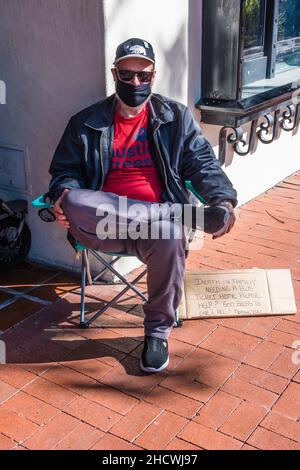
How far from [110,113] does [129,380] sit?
134cm

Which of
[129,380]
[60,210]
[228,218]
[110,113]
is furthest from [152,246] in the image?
[110,113]

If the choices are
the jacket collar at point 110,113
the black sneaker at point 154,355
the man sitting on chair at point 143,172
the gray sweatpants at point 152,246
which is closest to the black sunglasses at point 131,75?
the man sitting on chair at point 143,172

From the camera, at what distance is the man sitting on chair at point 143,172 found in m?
2.98

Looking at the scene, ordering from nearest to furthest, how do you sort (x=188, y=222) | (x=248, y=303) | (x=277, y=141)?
(x=188, y=222), (x=248, y=303), (x=277, y=141)

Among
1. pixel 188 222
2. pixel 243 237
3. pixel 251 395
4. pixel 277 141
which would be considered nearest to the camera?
pixel 251 395

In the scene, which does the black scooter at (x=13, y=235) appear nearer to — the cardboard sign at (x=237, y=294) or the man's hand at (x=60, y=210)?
the man's hand at (x=60, y=210)

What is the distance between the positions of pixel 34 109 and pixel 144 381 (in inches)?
70.6

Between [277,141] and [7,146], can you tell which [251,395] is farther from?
[277,141]

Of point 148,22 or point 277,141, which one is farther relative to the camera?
point 277,141

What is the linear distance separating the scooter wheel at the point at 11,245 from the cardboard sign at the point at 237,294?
1.14 meters

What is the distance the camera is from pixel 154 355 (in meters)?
3.00

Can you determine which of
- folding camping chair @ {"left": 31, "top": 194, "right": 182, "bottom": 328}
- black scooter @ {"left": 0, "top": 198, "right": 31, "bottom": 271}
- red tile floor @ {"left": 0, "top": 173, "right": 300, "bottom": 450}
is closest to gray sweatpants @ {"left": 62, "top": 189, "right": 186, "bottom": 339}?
folding camping chair @ {"left": 31, "top": 194, "right": 182, "bottom": 328}
